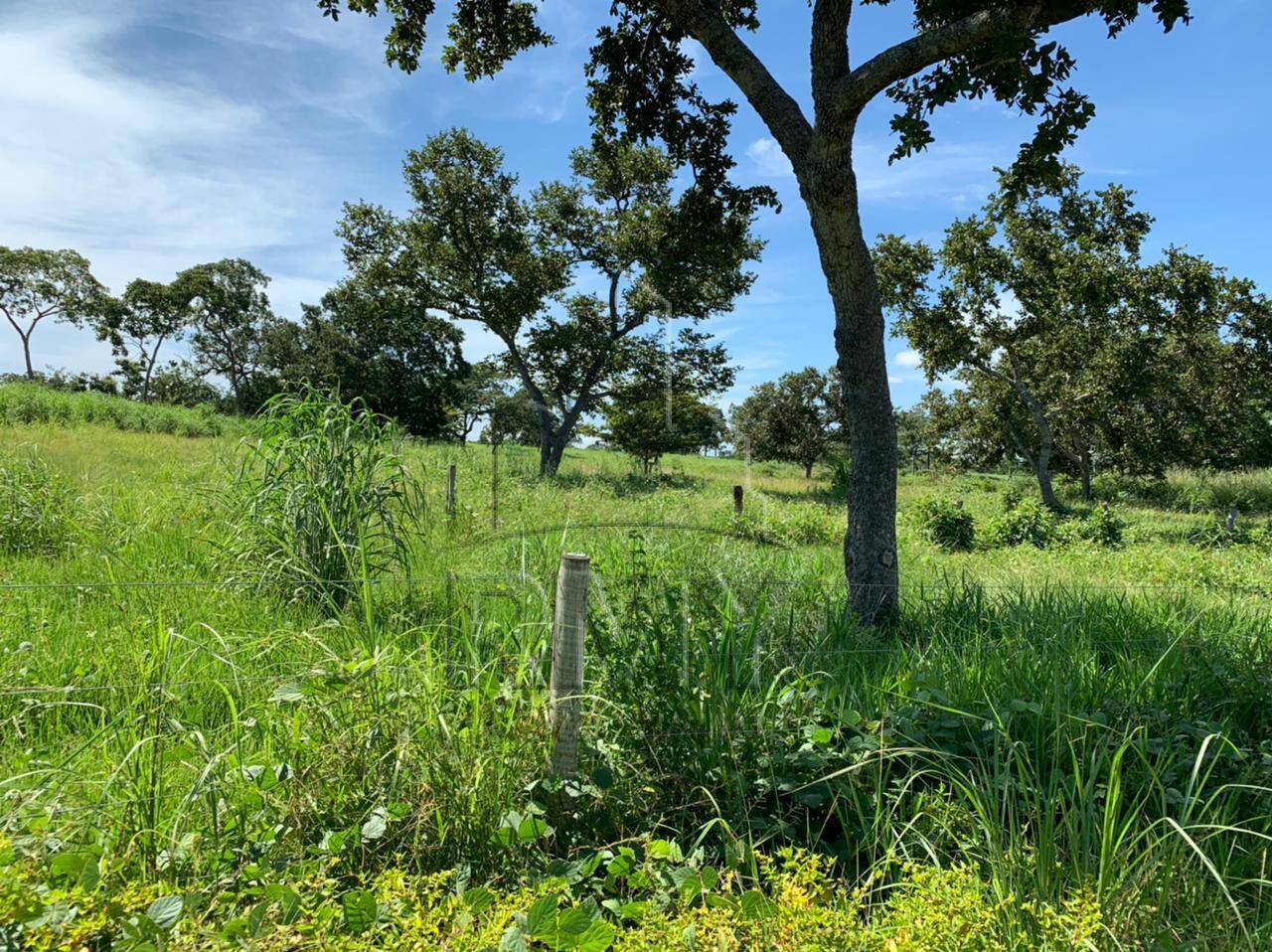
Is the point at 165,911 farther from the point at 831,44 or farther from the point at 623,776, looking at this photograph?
the point at 831,44

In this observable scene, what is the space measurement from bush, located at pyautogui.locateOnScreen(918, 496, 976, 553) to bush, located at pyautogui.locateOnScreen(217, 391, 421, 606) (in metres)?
10.9

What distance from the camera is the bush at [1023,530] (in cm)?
1346

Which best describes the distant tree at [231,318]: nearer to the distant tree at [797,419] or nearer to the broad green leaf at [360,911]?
the distant tree at [797,419]

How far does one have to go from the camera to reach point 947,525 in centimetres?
1323

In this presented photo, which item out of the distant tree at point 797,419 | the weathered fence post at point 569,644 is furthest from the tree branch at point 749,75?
the distant tree at point 797,419

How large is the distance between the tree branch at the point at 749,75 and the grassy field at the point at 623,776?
3.20 metres

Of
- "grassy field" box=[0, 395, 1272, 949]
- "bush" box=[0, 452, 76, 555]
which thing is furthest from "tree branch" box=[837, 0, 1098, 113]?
"bush" box=[0, 452, 76, 555]

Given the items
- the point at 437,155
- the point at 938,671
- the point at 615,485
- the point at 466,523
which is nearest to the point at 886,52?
the point at 938,671

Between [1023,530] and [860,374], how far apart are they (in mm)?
11006

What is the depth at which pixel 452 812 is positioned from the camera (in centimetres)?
205

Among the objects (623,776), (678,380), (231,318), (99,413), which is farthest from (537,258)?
(231,318)

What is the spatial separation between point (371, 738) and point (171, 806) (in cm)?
62

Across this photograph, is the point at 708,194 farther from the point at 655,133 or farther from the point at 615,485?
the point at 615,485

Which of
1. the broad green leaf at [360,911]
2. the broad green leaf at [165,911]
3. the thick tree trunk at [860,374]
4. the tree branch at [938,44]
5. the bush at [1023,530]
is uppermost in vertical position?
the tree branch at [938,44]
